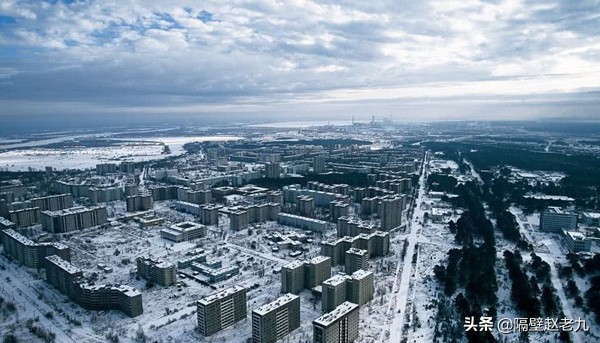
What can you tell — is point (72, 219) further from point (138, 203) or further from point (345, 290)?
point (345, 290)

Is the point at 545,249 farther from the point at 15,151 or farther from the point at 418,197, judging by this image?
the point at 15,151

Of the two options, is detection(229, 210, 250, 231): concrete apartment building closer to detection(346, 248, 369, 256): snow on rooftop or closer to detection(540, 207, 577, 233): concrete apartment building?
detection(346, 248, 369, 256): snow on rooftop

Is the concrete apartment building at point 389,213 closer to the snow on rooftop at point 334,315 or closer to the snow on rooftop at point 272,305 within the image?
the snow on rooftop at point 334,315

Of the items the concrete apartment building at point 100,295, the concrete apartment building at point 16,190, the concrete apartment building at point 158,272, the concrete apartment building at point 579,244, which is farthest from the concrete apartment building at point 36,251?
the concrete apartment building at point 579,244

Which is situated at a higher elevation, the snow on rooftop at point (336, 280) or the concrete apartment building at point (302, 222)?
the snow on rooftop at point (336, 280)

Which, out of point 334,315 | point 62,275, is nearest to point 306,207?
point 62,275

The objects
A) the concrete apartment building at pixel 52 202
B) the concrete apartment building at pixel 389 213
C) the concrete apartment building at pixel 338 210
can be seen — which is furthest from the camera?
the concrete apartment building at pixel 52 202
